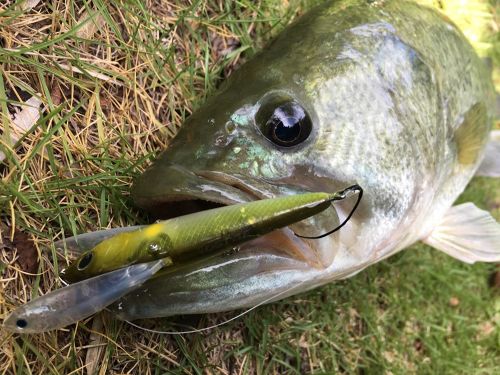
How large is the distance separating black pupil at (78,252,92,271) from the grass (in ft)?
0.83

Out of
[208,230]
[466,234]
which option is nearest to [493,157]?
[466,234]

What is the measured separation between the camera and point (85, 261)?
5.59 ft

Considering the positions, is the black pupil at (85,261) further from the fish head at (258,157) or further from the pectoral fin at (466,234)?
the pectoral fin at (466,234)

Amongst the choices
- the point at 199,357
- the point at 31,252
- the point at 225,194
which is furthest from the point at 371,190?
the point at 31,252

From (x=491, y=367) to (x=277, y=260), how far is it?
2.34 meters

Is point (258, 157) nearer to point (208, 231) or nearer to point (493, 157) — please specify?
point (208, 231)

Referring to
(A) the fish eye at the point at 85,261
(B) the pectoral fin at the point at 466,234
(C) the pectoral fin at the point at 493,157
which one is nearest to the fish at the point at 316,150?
(A) the fish eye at the point at 85,261

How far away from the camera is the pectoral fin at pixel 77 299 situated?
160 centimetres

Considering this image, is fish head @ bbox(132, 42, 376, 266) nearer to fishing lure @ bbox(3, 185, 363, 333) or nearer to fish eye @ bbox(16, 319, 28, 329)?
fishing lure @ bbox(3, 185, 363, 333)

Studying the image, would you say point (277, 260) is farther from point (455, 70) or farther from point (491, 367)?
point (491, 367)

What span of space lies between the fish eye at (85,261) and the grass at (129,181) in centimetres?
25

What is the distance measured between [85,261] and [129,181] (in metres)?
0.57

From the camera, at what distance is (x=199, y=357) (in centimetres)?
232

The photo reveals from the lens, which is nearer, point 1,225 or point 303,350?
point 1,225
